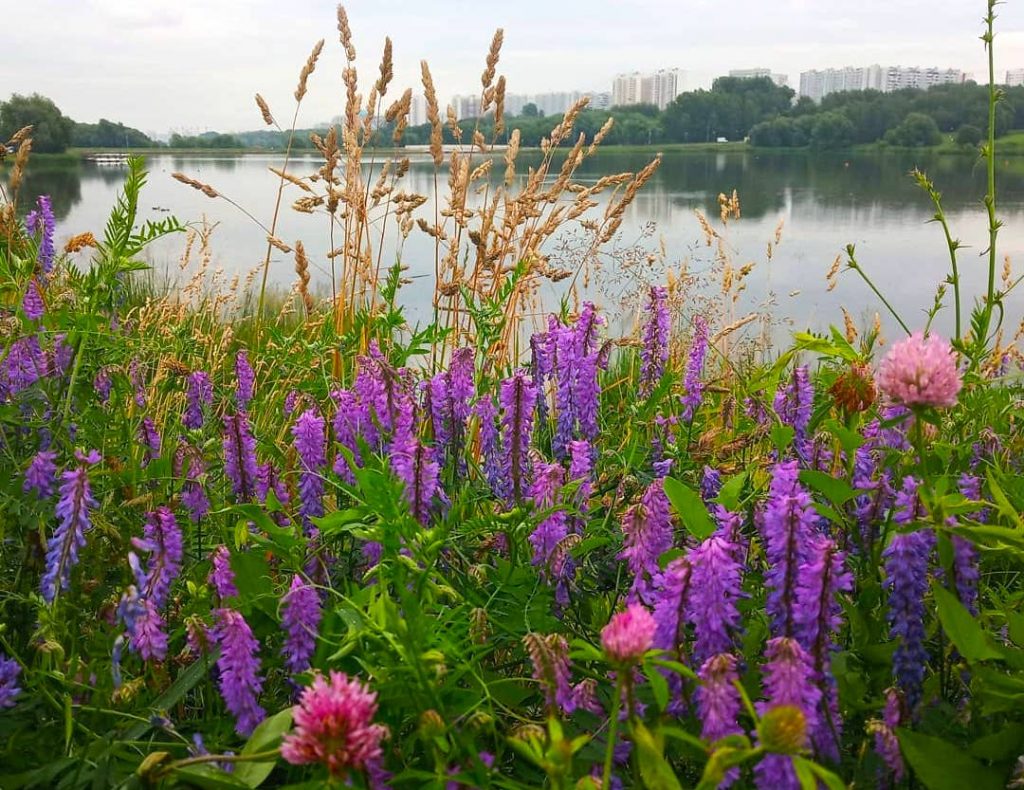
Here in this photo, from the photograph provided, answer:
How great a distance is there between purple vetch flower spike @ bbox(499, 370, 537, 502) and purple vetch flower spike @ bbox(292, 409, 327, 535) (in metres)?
0.34

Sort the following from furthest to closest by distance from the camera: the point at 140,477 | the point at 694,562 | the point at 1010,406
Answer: the point at 1010,406
the point at 140,477
the point at 694,562

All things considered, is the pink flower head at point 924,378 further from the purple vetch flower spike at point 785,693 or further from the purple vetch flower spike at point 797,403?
the purple vetch flower spike at point 797,403

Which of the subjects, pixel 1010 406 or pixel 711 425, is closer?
pixel 1010 406

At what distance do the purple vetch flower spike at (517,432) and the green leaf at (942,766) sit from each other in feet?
2.53

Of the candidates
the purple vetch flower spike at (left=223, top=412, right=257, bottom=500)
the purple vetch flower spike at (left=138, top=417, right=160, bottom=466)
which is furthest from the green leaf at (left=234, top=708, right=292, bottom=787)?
the purple vetch flower spike at (left=138, top=417, right=160, bottom=466)

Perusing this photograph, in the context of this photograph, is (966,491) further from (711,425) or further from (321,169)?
(321,169)

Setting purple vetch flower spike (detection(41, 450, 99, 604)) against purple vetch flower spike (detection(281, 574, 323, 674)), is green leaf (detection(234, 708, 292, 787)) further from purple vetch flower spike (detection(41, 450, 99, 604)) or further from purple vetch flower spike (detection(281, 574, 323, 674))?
purple vetch flower spike (detection(41, 450, 99, 604))

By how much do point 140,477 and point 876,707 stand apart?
1203mm

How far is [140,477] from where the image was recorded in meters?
1.56

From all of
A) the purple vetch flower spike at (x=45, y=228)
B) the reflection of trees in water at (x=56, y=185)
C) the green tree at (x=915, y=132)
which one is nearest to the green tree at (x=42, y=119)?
the reflection of trees in water at (x=56, y=185)

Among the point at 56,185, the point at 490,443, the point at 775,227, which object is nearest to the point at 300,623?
the point at 490,443

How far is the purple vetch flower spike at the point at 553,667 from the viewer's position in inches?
33.6

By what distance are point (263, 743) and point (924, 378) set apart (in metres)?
0.76

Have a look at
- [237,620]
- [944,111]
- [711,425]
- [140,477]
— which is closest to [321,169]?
[711,425]
